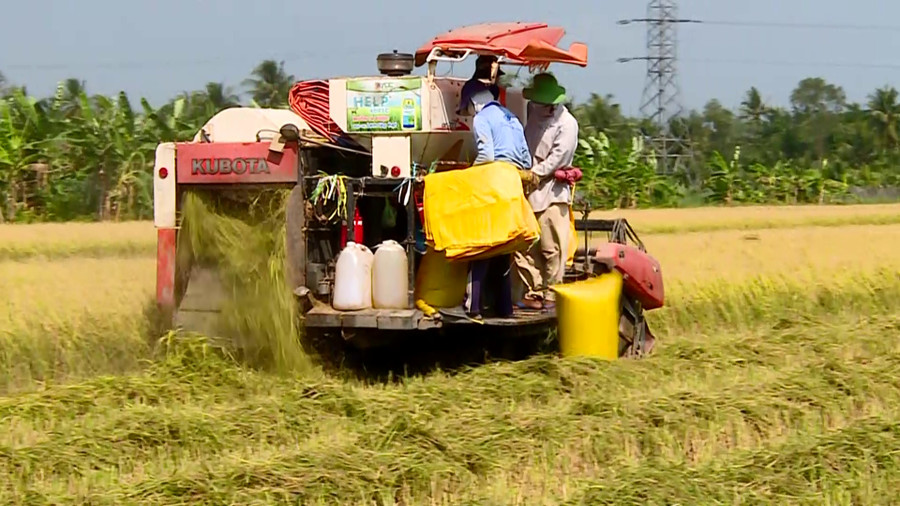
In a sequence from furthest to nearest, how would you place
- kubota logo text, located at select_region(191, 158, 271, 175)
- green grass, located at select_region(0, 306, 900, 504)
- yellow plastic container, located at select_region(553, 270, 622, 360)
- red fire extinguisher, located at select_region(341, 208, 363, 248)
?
yellow plastic container, located at select_region(553, 270, 622, 360), red fire extinguisher, located at select_region(341, 208, 363, 248), kubota logo text, located at select_region(191, 158, 271, 175), green grass, located at select_region(0, 306, 900, 504)

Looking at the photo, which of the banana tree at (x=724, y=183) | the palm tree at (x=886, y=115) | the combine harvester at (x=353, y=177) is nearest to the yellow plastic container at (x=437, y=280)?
the combine harvester at (x=353, y=177)

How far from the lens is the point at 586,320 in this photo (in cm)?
811

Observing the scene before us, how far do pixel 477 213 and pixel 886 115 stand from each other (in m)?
52.2

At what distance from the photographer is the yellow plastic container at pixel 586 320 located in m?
8.08

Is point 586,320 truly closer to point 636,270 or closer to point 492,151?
point 636,270

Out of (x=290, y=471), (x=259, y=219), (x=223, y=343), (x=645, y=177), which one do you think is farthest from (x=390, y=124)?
(x=645, y=177)

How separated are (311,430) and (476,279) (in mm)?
1932

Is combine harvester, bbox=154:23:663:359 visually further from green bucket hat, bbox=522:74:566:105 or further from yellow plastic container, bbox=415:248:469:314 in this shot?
green bucket hat, bbox=522:74:566:105

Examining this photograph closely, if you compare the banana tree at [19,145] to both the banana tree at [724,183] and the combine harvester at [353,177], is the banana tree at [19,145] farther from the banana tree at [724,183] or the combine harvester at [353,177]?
the banana tree at [724,183]

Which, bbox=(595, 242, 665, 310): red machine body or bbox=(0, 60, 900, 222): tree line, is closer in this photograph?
bbox=(595, 242, 665, 310): red machine body

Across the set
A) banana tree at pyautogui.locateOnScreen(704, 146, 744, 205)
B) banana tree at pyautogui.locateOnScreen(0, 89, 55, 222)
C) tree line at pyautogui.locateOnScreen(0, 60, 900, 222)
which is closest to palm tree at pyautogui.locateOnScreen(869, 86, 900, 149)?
tree line at pyautogui.locateOnScreen(0, 60, 900, 222)

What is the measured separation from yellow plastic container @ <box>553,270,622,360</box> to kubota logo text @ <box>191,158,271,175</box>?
6.64 ft

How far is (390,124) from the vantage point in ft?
25.7

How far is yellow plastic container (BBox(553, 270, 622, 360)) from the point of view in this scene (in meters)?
8.08
